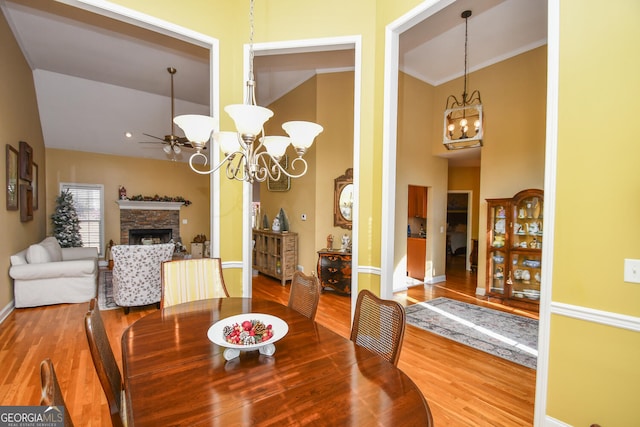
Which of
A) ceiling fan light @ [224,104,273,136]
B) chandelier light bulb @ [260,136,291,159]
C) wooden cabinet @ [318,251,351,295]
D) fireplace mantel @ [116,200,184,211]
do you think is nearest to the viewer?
ceiling fan light @ [224,104,273,136]

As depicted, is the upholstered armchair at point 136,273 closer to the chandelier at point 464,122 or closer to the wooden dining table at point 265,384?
the wooden dining table at point 265,384

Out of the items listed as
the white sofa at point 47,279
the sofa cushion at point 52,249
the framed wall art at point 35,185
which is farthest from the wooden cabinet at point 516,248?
the framed wall art at point 35,185

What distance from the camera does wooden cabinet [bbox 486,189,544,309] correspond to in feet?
14.1

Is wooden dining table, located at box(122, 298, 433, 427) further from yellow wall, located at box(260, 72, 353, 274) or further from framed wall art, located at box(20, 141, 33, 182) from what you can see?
framed wall art, located at box(20, 141, 33, 182)

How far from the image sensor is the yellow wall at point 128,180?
21.2ft

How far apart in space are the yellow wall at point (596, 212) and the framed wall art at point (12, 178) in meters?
6.07

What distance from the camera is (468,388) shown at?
2.36 meters

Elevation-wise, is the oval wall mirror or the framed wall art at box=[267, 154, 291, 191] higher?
the framed wall art at box=[267, 154, 291, 191]

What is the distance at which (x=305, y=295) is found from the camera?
1999 mm

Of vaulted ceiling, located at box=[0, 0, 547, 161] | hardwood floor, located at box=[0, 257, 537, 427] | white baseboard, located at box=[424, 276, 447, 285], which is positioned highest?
vaulted ceiling, located at box=[0, 0, 547, 161]

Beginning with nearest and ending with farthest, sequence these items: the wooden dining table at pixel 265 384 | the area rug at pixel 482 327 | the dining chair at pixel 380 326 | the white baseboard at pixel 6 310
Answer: the wooden dining table at pixel 265 384 < the dining chair at pixel 380 326 < the area rug at pixel 482 327 < the white baseboard at pixel 6 310

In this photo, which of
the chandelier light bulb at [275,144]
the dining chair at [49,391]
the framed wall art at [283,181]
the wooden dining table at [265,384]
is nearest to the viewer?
the dining chair at [49,391]

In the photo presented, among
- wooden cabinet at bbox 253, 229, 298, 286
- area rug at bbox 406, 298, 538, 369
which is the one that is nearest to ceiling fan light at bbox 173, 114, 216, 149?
area rug at bbox 406, 298, 538, 369

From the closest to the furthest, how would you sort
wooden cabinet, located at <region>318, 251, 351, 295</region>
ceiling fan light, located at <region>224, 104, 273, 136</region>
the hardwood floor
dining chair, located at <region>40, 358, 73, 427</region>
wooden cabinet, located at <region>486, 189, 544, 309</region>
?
dining chair, located at <region>40, 358, 73, 427</region> → ceiling fan light, located at <region>224, 104, 273, 136</region> → the hardwood floor → wooden cabinet, located at <region>486, 189, 544, 309</region> → wooden cabinet, located at <region>318, 251, 351, 295</region>
